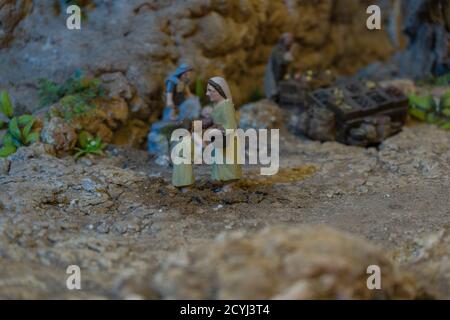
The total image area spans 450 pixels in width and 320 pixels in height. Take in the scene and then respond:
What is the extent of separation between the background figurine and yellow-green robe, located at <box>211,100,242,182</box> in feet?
15.2

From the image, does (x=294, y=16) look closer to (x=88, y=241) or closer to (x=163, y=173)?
(x=163, y=173)

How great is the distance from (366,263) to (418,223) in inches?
98.0

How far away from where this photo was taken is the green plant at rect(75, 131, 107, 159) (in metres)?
9.82

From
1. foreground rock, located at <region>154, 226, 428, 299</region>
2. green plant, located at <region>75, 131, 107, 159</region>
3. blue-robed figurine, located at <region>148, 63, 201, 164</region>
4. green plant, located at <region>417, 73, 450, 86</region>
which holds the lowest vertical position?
foreground rock, located at <region>154, 226, 428, 299</region>

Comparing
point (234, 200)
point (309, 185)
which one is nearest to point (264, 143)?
point (309, 185)

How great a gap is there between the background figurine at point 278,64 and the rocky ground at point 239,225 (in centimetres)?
178

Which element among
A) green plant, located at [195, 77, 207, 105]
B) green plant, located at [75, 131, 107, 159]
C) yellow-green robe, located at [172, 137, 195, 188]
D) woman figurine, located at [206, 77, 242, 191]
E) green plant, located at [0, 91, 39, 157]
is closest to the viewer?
woman figurine, located at [206, 77, 242, 191]

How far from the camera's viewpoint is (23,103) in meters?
10.6

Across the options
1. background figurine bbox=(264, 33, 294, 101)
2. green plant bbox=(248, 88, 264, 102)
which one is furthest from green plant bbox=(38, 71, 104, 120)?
background figurine bbox=(264, 33, 294, 101)

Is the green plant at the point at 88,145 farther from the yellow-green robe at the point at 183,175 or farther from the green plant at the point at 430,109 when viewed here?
the green plant at the point at 430,109

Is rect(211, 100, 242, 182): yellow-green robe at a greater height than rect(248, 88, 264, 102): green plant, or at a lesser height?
lesser

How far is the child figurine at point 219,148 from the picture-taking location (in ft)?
26.1

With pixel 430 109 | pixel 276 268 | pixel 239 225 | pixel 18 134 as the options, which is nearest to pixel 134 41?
pixel 18 134

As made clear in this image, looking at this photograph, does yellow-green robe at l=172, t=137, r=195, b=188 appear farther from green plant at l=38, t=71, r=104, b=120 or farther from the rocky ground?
green plant at l=38, t=71, r=104, b=120
